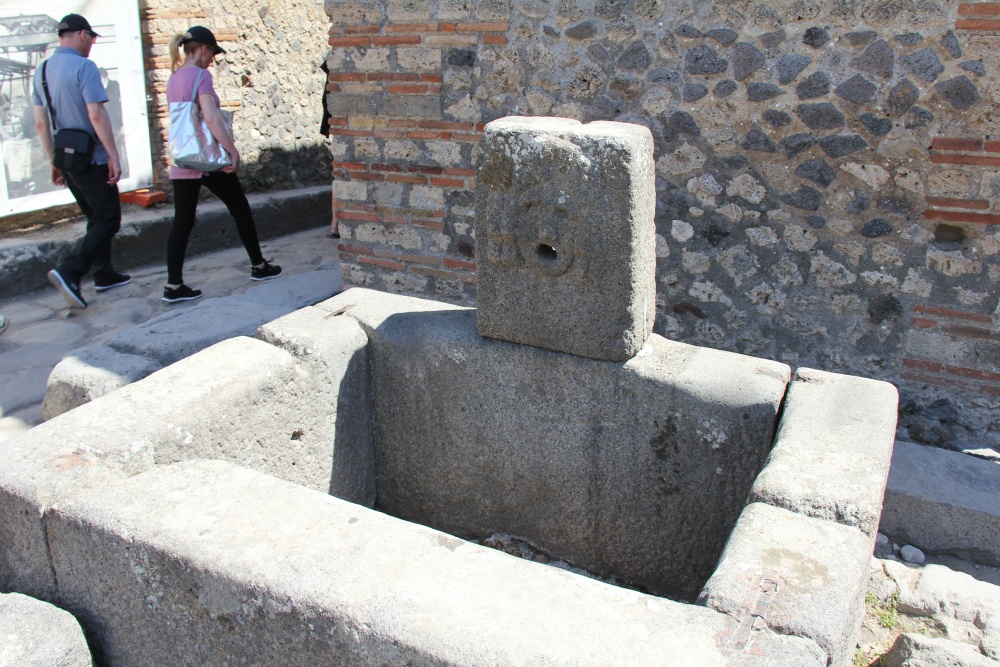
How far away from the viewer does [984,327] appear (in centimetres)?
349

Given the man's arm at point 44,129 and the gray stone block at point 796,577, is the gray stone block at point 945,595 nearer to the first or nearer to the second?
the gray stone block at point 796,577

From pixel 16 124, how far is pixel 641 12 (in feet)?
14.9

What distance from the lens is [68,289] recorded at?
5.13 meters

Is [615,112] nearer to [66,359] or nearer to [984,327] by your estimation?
[984,327]

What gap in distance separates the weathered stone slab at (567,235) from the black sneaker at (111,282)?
4.26 metres

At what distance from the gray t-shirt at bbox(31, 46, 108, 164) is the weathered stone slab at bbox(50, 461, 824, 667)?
12.9 ft

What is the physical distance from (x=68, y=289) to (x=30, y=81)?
181cm

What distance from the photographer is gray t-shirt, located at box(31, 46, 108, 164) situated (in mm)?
4969

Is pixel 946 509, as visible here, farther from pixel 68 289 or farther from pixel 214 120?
pixel 68 289

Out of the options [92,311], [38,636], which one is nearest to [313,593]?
[38,636]

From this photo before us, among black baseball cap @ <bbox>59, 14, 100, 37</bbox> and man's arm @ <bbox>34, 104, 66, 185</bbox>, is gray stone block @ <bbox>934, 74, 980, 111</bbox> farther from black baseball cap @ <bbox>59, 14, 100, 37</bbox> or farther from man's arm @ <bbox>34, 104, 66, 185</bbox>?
man's arm @ <bbox>34, 104, 66, 185</bbox>

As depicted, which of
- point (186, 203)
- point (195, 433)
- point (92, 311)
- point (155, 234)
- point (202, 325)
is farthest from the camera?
point (155, 234)

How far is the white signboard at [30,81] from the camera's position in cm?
571

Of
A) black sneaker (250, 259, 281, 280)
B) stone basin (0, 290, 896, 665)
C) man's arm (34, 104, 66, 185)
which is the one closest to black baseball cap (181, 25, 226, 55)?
man's arm (34, 104, 66, 185)
